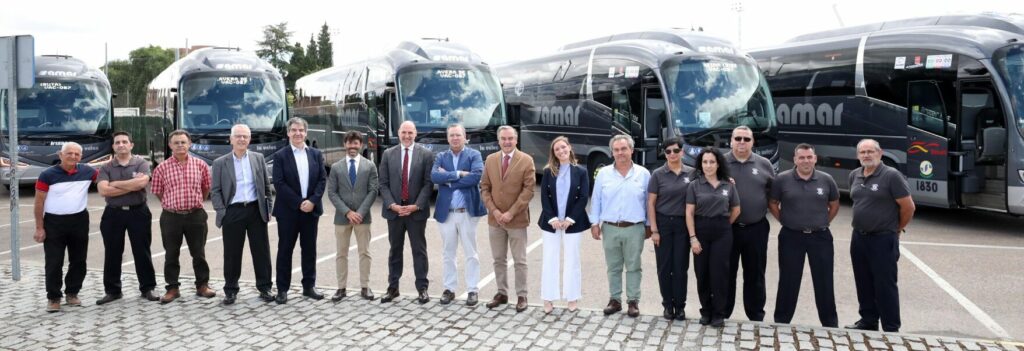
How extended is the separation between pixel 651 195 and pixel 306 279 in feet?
10.5

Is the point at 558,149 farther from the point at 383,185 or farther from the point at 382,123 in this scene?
the point at 382,123

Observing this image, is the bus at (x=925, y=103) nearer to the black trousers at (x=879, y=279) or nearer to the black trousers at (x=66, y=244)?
the black trousers at (x=879, y=279)

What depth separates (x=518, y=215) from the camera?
7.28 m

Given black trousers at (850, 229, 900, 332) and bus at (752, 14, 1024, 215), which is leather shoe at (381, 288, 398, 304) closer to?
black trousers at (850, 229, 900, 332)

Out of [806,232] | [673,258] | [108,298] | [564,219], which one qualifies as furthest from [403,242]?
[806,232]

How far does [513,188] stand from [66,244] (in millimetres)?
4022

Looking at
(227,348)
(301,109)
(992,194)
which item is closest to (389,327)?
(227,348)

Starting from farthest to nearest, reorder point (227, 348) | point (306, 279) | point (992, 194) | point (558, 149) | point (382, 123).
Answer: point (382, 123) < point (992, 194) < point (306, 279) < point (558, 149) < point (227, 348)

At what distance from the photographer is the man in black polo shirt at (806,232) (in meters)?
6.52

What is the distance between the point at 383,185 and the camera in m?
7.76

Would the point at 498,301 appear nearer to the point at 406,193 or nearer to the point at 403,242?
the point at 403,242

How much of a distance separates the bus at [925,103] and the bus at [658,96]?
1479 mm

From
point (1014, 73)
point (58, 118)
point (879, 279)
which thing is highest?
point (1014, 73)

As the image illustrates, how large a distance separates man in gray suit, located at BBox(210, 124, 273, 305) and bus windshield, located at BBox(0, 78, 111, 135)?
11.9 m
